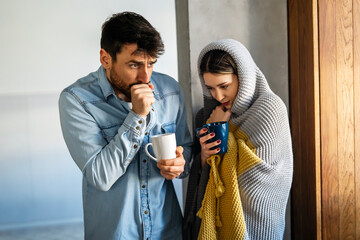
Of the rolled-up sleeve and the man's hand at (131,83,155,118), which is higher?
Answer: the man's hand at (131,83,155,118)

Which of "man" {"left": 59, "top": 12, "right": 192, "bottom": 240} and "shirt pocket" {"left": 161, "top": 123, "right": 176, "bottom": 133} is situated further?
"shirt pocket" {"left": 161, "top": 123, "right": 176, "bottom": 133}

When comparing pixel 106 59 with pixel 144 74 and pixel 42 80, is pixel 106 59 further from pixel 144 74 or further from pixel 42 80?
pixel 42 80

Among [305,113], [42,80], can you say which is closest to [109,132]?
[305,113]

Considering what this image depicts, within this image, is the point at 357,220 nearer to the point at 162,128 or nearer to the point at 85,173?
the point at 162,128

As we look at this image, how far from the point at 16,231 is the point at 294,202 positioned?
3.13m

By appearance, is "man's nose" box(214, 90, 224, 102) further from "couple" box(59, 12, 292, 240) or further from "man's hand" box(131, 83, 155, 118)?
"man's hand" box(131, 83, 155, 118)

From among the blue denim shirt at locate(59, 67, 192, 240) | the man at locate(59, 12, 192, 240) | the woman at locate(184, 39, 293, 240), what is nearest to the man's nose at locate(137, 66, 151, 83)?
the man at locate(59, 12, 192, 240)

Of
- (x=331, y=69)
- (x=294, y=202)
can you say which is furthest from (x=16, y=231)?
(x=331, y=69)

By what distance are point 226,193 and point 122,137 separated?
16.0 inches

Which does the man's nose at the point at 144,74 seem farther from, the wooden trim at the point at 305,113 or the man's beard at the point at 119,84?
the wooden trim at the point at 305,113

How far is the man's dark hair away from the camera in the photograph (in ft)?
3.73

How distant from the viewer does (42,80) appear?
3.72m

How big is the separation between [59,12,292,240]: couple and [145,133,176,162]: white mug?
3 centimetres

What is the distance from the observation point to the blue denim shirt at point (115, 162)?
3.64 feet
